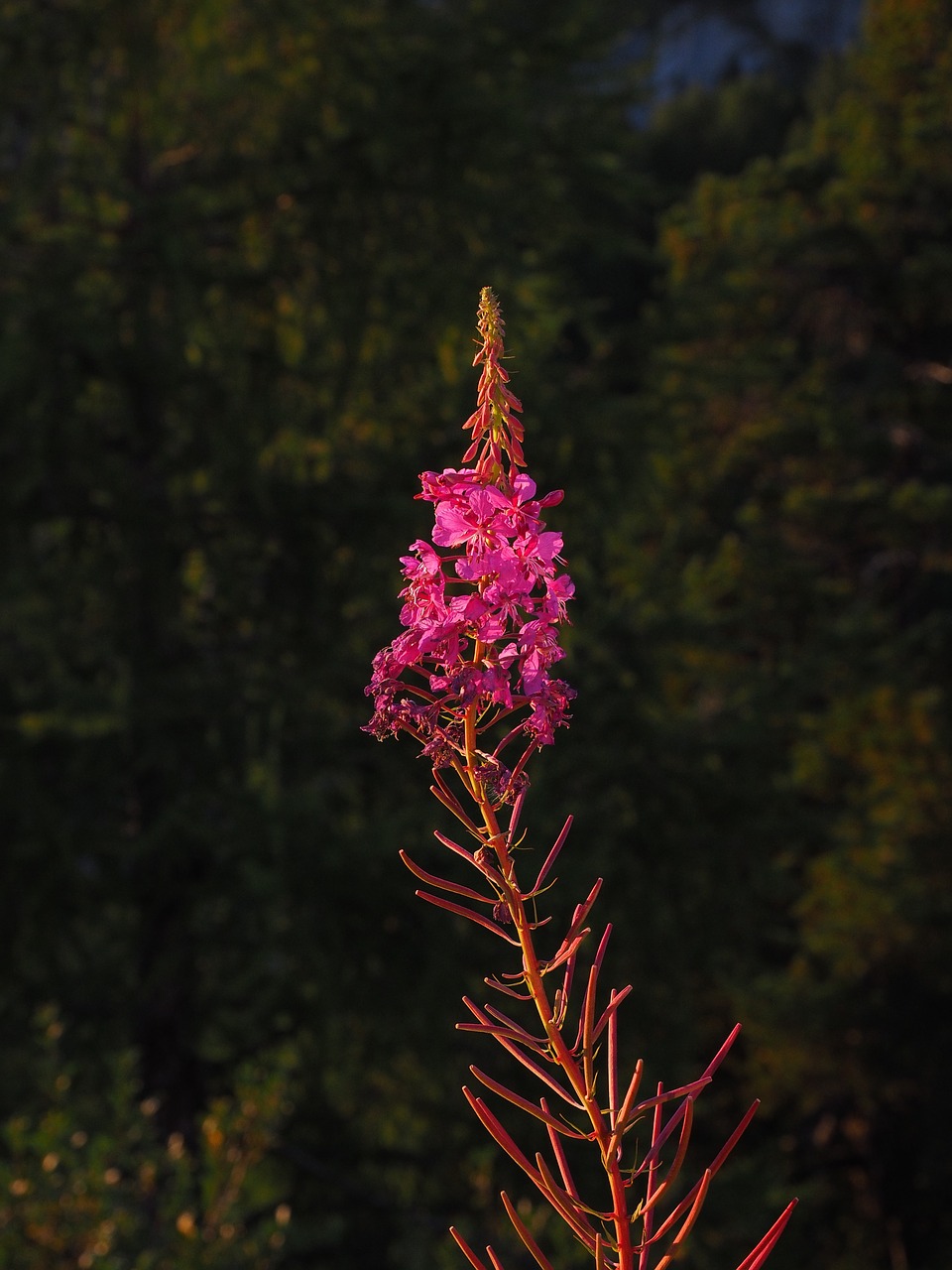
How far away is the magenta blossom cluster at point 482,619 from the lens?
3.46 feet

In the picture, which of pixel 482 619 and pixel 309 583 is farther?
pixel 309 583

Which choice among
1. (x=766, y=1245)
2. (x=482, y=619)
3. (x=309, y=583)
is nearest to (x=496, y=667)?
(x=482, y=619)

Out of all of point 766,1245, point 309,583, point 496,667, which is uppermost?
point 496,667

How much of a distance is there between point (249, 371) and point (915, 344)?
973cm

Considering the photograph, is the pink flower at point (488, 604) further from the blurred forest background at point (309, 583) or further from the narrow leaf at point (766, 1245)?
the blurred forest background at point (309, 583)

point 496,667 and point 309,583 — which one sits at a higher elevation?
point 496,667

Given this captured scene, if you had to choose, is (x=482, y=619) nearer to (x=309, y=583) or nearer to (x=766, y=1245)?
(x=766, y=1245)

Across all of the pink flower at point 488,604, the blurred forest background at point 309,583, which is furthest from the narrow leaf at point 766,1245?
the blurred forest background at point 309,583

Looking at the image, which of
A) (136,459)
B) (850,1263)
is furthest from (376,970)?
(850,1263)

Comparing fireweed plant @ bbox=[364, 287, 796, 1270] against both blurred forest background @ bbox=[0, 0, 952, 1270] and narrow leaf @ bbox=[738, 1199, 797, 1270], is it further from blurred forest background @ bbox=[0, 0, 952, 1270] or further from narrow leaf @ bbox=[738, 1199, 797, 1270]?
blurred forest background @ bbox=[0, 0, 952, 1270]

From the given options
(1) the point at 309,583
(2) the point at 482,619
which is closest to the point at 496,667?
(2) the point at 482,619

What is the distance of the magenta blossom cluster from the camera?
1.06 m

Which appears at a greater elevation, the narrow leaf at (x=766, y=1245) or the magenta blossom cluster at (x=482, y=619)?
the magenta blossom cluster at (x=482, y=619)

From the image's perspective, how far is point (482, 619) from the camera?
106 cm
